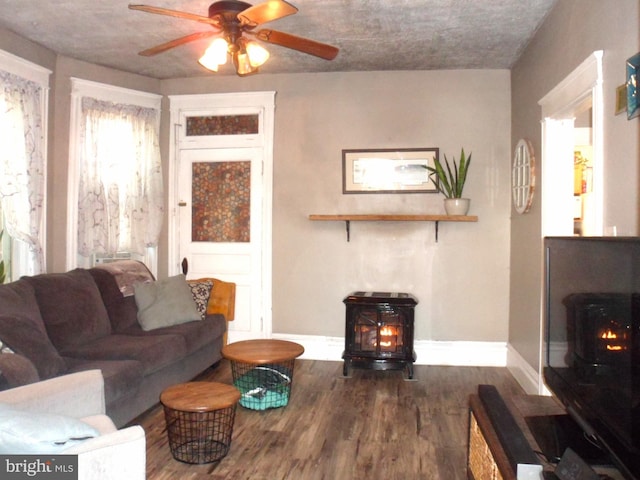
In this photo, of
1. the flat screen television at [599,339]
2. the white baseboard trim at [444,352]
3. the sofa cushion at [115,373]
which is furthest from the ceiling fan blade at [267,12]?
the white baseboard trim at [444,352]

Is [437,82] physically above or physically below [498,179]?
above

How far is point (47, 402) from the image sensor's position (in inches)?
80.0

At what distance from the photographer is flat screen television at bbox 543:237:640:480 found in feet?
4.30

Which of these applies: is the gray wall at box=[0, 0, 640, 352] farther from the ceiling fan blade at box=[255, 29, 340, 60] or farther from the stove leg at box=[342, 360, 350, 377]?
the ceiling fan blade at box=[255, 29, 340, 60]

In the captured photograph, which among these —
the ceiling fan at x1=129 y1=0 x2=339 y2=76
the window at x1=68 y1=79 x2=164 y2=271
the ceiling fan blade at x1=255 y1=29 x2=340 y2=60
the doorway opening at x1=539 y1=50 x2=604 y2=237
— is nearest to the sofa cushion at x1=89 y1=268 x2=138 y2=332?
the window at x1=68 y1=79 x2=164 y2=271

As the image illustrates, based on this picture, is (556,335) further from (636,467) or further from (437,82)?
(437,82)

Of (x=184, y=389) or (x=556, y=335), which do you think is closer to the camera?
(x=556, y=335)

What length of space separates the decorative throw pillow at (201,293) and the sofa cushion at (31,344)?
1.54 m

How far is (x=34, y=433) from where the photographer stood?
1.48 m

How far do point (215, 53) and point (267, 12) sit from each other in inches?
24.1

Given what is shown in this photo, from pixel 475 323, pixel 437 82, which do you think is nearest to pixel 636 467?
pixel 475 323


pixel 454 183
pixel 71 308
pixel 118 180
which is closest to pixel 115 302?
pixel 71 308

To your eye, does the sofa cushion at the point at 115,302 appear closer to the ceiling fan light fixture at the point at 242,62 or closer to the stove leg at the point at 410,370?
the ceiling fan light fixture at the point at 242,62

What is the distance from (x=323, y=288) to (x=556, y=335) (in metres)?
2.91
